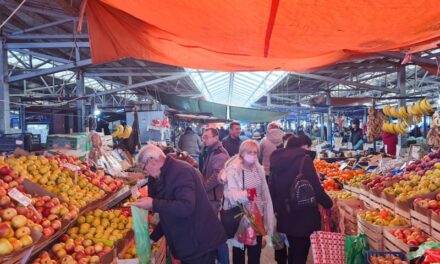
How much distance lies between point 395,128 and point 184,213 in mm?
7517

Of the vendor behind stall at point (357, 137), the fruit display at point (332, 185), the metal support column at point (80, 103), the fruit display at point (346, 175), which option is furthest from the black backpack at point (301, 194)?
the vendor behind stall at point (357, 137)

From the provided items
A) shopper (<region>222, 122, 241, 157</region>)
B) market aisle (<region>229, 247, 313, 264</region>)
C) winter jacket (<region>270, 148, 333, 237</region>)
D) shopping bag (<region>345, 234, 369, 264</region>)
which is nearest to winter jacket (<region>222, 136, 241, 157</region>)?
shopper (<region>222, 122, 241, 157</region>)

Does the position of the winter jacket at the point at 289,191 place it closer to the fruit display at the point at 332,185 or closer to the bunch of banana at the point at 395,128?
the fruit display at the point at 332,185

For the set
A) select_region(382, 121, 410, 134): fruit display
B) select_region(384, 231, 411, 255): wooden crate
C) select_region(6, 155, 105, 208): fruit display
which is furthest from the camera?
select_region(382, 121, 410, 134): fruit display

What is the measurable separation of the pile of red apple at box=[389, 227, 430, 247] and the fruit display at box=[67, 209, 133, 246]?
261 centimetres

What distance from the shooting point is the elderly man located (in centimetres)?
297

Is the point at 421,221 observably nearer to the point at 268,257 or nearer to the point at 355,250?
the point at 355,250

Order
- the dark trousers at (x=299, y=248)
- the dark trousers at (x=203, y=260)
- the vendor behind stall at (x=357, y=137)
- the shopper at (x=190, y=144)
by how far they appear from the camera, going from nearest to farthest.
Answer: the dark trousers at (x=203, y=260), the dark trousers at (x=299, y=248), the shopper at (x=190, y=144), the vendor behind stall at (x=357, y=137)

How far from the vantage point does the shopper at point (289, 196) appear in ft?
12.8

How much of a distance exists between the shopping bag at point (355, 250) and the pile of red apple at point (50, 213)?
257cm

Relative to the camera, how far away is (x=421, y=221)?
Answer: 3832mm

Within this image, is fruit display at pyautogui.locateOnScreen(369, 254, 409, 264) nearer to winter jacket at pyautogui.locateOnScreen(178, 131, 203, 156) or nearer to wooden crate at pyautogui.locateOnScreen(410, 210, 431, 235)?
wooden crate at pyautogui.locateOnScreen(410, 210, 431, 235)

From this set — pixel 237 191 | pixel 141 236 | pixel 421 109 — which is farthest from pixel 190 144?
pixel 141 236

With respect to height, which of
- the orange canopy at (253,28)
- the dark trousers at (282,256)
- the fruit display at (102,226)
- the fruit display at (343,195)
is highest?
the orange canopy at (253,28)
